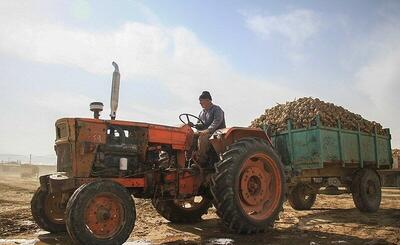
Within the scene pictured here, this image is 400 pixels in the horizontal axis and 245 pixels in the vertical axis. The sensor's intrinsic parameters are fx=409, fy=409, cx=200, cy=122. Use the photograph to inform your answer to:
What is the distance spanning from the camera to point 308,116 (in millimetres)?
8594

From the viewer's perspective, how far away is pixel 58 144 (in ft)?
19.0

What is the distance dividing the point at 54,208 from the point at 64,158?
1033mm

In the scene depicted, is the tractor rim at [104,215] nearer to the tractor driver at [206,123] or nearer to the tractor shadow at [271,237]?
the tractor shadow at [271,237]

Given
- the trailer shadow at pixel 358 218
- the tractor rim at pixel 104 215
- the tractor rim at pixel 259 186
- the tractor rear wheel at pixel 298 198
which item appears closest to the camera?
the tractor rim at pixel 104 215

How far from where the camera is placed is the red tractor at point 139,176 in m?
4.88

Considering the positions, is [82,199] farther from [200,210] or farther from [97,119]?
[200,210]

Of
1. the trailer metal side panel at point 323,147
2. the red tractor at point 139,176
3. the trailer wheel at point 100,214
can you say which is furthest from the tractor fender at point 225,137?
the trailer metal side panel at point 323,147

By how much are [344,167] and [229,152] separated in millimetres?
4000

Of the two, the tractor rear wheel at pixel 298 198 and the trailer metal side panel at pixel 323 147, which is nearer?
the trailer metal side panel at pixel 323 147

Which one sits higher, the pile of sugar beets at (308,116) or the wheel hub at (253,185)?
the pile of sugar beets at (308,116)

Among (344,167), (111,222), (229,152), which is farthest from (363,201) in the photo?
(111,222)

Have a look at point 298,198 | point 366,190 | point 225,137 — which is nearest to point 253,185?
point 225,137

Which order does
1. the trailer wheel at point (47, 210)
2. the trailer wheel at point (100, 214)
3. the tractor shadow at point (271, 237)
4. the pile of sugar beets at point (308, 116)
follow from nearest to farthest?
the trailer wheel at point (100, 214), the tractor shadow at point (271, 237), the trailer wheel at point (47, 210), the pile of sugar beets at point (308, 116)

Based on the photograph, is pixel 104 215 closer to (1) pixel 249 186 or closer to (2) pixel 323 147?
(1) pixel 249 186
